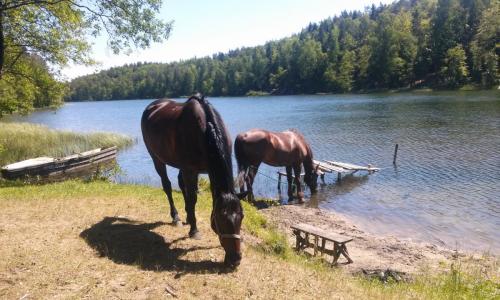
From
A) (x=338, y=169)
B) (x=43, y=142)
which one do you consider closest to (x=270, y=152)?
(x=338, y=169)

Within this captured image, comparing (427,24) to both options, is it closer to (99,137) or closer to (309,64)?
(309,64)

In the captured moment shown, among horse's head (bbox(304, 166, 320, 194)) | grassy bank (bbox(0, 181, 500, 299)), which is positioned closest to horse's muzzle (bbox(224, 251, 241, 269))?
grassy bank (bbox(0, 181, 500, 299))

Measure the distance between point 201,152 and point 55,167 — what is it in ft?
49.8

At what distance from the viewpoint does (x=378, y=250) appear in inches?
440

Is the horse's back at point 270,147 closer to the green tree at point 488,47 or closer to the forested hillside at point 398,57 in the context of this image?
the green tree at point 488,47

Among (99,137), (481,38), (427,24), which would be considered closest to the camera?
(99,137)

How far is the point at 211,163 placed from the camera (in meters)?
A: 6.30

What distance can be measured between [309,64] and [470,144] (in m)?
102

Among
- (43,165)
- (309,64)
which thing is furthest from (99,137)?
(309,64)

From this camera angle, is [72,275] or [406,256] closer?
[72,275]

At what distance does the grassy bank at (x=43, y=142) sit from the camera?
2405 cm

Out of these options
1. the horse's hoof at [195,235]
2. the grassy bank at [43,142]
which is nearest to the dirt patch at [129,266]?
the horse's hoof at [195,235]

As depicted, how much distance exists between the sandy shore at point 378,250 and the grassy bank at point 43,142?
677 inches

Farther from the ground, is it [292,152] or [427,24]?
[427,24]
